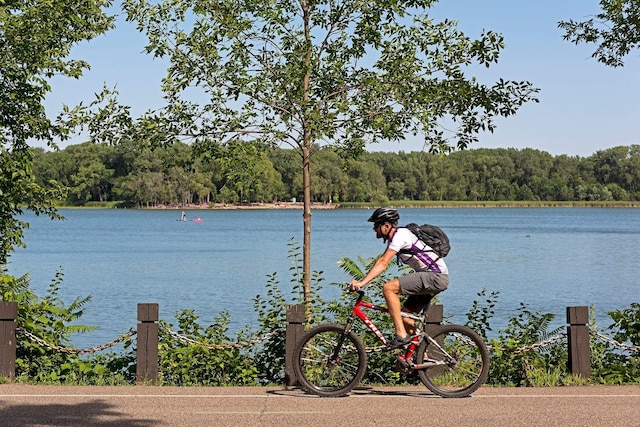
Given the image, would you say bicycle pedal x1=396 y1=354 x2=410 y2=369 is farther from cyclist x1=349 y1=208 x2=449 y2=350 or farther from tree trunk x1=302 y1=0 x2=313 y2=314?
tree trunk x1=302 y1=0 x2=313 y2=314

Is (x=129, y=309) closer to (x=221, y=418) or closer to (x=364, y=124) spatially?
(x=364, y=124)

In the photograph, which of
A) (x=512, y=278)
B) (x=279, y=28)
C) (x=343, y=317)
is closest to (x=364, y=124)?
(x=279, y=28)

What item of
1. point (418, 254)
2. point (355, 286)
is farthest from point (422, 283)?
point (355, 286)

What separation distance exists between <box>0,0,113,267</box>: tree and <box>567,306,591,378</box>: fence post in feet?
26.4

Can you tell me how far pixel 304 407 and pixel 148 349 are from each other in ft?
8.57

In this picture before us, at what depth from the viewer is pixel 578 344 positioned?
11227mm

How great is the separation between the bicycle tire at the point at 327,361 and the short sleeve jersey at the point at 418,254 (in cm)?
107

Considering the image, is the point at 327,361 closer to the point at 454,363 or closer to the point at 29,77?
the point at 454,363

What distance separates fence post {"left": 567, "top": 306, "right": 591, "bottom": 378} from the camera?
1123 centimetres

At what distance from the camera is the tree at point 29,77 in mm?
14430

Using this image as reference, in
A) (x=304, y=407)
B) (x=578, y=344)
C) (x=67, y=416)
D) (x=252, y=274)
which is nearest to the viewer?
(x=67, y=416)

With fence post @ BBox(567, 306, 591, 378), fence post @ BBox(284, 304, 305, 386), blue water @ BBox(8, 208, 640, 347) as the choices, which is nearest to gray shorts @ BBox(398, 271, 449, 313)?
fence post @ BBox(284, 304, 305, 386)

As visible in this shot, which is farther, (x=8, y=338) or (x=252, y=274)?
(x=252, y=274)

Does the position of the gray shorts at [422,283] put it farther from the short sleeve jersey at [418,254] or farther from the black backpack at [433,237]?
the black backpack at [433,237]
